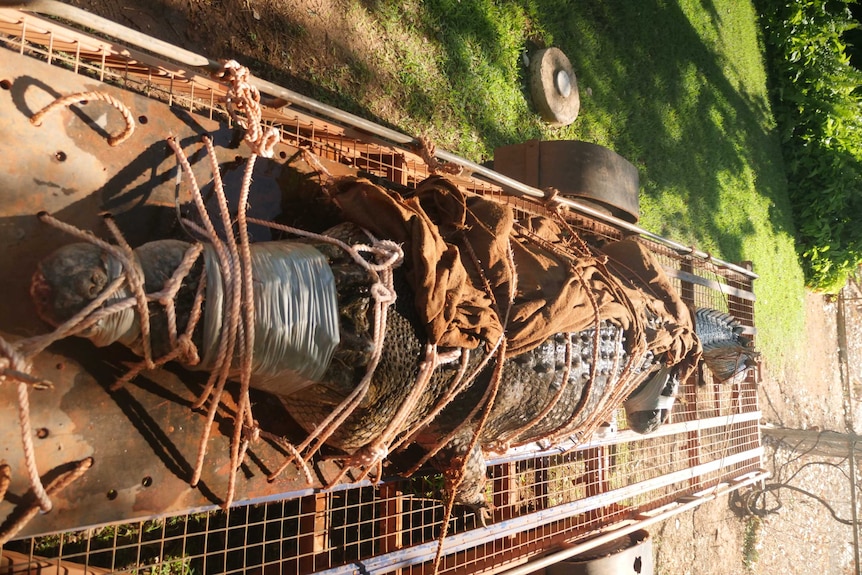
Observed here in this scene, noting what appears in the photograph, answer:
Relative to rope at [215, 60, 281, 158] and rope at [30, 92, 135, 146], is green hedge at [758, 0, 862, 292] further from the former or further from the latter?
rope at [30, 92, 135, 146]

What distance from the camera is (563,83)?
5289 mm

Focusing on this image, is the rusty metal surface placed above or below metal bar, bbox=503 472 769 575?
above

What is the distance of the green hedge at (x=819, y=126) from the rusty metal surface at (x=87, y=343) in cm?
1047

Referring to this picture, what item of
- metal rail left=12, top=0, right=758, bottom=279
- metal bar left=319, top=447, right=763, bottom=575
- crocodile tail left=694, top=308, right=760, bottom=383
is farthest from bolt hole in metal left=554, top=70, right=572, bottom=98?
metal bar left=319, top=447, right=763, bottom=575

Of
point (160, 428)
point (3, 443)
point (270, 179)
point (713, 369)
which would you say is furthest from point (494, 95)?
point (3, 443)

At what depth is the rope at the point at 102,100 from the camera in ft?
5.02

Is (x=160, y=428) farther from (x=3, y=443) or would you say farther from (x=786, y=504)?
(x=786, y=504)

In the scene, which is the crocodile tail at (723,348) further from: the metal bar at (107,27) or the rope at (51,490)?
the rope at (51,490)

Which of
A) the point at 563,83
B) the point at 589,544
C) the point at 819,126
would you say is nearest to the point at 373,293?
the point at 589,544

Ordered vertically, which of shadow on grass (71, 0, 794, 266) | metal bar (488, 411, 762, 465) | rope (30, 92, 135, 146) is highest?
shadow on grass (71, 0, 794, 266)

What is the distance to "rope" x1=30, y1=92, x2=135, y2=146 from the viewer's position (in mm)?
1529

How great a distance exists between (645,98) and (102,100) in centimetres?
614

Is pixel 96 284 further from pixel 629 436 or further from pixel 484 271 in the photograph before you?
pixel 629 436

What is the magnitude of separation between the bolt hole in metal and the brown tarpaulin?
2.47 metres
